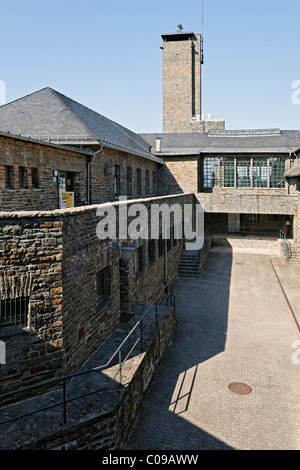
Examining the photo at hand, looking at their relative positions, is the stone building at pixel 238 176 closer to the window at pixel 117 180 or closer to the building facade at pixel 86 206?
the building facade at pixel 86 206

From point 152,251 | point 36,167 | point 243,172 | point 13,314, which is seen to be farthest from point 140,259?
point 243,172

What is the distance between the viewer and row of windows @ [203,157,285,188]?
97.6ft

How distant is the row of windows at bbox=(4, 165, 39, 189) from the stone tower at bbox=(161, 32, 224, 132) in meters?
31.8

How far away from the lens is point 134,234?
12.0 metres

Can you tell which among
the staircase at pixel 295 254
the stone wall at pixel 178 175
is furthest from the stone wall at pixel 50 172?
the staircase at pixel 295 254

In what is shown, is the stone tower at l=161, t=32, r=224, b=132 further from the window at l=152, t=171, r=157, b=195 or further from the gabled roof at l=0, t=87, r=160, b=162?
the gabled roof at l=0, t=87, r=160, b=162

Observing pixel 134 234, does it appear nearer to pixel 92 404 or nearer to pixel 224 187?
pixel 92 404

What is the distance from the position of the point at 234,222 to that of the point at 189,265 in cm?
1264

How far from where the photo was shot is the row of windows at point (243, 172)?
2973cm

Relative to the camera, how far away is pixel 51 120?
17328mm

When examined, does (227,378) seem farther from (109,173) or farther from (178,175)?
(178,175)

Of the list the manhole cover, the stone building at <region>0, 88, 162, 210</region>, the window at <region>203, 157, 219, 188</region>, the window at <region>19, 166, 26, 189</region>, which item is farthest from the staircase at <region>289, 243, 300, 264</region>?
the window at <region>19, 166, 26, 189</region>
